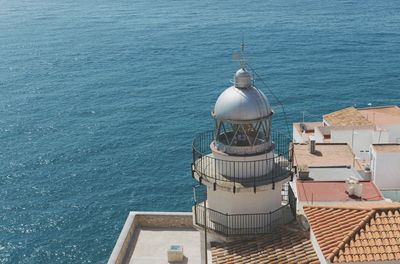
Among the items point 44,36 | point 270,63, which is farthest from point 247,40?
point 44,36

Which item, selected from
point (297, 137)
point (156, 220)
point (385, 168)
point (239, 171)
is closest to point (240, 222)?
point (239, 171)

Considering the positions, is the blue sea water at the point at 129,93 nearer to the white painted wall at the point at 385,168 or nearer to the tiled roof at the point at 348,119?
the tiled roof at the point at 348,119

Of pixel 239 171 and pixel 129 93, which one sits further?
pixel 129 93

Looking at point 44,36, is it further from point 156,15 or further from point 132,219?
point 132,219

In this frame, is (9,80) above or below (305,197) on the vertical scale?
below

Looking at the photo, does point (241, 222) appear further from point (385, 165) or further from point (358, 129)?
point (358, 129)
